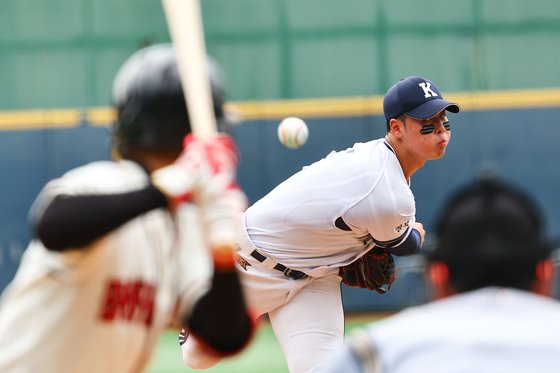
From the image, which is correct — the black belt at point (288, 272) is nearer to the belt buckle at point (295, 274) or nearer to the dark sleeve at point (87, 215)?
the belt buckle at point (295, 274)

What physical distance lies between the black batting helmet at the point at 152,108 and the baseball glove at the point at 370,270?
308 cm

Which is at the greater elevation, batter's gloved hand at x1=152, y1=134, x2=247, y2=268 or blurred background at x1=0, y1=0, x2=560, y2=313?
batter's gloved hand at x1=152, y1=134, x2=247, y2=268

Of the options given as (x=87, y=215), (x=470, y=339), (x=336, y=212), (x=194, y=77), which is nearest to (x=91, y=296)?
(x=87, y=215)

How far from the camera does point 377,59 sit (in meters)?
11.2

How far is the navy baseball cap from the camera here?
579 cm

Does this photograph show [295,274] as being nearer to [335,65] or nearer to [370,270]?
[370,270]

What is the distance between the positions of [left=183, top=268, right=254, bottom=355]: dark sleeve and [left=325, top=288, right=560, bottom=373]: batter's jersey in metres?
0.57

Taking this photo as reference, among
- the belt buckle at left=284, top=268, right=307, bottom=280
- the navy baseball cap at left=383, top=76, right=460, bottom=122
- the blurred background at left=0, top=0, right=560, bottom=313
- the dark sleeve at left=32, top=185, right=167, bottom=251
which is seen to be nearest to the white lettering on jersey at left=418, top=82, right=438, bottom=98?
the navy baseball cap at left=383, top=76, right=460, bottom=122

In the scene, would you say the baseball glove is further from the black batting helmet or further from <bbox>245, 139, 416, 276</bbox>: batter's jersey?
the black batting helmet

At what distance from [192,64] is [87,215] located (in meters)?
0.42

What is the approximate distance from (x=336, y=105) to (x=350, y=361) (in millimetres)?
8831

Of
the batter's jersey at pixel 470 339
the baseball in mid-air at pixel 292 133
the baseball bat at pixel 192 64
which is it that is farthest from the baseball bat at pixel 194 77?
the baseball in mid-air at pixel 292 133

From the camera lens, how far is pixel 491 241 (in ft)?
7.14

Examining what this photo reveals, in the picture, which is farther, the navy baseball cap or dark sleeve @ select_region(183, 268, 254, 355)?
the navy baseball cap
